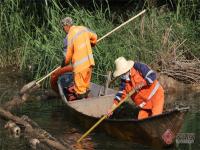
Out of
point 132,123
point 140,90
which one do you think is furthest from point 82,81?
point 132,123

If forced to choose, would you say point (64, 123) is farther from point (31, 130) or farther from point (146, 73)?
point (146, 73)

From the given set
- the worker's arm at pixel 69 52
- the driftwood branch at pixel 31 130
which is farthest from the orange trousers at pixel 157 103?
the worker's arm at pixel 69 52

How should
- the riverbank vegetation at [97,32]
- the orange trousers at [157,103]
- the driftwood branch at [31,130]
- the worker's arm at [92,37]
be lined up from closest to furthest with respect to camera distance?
1. the driftwood branch at [31,130]
2. the orange trousers at [157,103]
3. the worker's arm at [92,37]
4. the riverbank vegetation at [97,32]

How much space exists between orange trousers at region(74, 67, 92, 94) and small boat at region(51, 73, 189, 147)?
347 mm

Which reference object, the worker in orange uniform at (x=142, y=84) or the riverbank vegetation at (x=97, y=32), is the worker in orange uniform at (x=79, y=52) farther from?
the riverbank vegetation at (x=97, y=32)

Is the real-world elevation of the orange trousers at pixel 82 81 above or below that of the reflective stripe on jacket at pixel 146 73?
below

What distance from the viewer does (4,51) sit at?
17484 millimetres

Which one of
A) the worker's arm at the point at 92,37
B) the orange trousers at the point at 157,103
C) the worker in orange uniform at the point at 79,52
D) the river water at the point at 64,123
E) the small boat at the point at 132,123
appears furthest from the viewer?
the worker's arm at the point at 92,37

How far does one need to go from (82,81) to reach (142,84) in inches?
96.8

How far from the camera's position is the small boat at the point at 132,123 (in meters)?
9.84

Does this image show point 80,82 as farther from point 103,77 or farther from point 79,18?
point 79,18

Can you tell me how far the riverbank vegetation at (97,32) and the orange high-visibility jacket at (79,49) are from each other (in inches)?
84.9

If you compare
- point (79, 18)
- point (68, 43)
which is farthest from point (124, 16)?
point (68, 43)

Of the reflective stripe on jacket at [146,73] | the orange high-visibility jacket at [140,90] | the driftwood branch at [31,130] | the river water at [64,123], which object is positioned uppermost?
the reflective stripe on jacket at [146,73]
